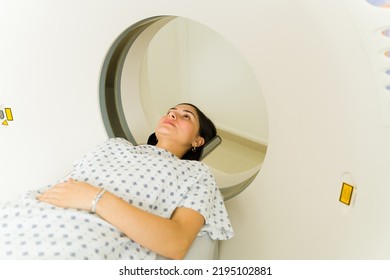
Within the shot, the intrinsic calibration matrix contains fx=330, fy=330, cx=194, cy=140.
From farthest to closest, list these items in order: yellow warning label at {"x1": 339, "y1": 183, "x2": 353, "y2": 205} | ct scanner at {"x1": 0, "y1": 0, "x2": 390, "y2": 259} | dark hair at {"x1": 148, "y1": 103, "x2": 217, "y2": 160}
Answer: dark hair at {"x1": 148, "y1": 103, "x2": 217, "y2": 160}, yellow warning label at {"x1": 339, "y1": 183, "x2": 353, "y2": 205}, ct scanner at {"x1": 0, "y1": 0, "x2": 390, "y2": 259}

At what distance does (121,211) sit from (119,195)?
0.13 m

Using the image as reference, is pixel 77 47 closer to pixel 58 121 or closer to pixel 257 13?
pixel 58 121

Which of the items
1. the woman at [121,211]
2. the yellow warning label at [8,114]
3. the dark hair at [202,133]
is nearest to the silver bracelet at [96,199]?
the woman at [121,211]

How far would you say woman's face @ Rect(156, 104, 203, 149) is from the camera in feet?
4.51

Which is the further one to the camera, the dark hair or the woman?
the dark hair

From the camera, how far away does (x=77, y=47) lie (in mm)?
1443

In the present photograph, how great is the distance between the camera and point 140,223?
0.98m

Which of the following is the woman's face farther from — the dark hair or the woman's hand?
the woman's hand

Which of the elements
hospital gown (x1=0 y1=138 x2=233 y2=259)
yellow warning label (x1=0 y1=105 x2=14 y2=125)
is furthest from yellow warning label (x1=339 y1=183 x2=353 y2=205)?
yellow warning label (x1=0 y1=105 x2=14 y2=125)

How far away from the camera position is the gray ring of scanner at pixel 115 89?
1.52 meters

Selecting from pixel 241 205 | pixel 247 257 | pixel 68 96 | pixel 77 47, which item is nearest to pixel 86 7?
pixel 77 47

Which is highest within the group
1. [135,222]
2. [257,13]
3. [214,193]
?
[257,13]

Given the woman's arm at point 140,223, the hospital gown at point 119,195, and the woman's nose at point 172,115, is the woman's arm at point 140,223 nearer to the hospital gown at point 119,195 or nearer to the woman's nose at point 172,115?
the hospital gown at point 119,195
